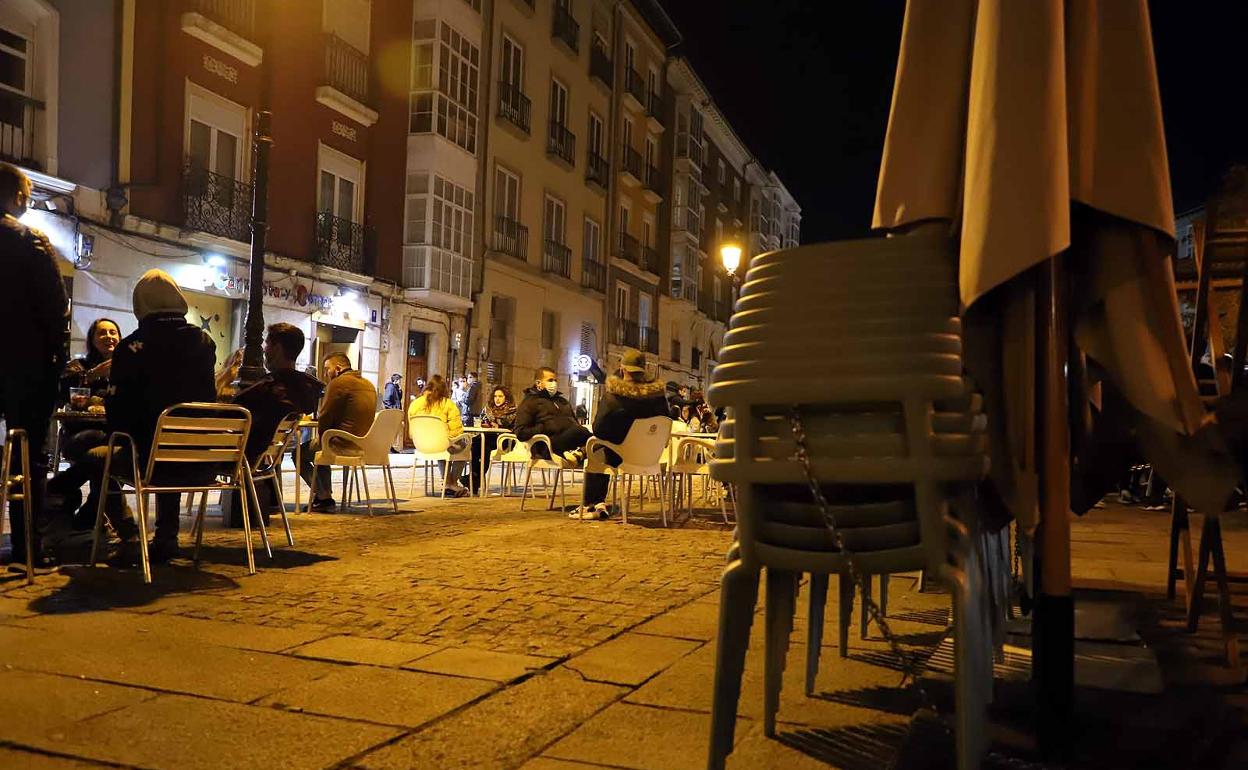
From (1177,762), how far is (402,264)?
69.2 ft

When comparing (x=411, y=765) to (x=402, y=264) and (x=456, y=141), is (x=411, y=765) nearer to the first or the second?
(x=402, y=264)

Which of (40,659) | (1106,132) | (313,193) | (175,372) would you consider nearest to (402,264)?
(313,193)

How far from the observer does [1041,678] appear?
238 cm

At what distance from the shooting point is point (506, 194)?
25781 millimetres

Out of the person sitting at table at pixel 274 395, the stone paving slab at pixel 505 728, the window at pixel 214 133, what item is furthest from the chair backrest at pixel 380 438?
the window at pixel 214 133

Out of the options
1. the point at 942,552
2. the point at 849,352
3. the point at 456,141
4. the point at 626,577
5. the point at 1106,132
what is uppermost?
the point at 456,141

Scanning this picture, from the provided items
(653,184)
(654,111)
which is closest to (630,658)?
(653,184)

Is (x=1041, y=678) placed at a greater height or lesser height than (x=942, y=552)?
lesser

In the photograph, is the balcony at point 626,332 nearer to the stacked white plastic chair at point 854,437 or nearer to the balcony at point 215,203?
the balcony at point 215,203

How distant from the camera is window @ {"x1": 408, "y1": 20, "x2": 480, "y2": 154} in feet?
72.5

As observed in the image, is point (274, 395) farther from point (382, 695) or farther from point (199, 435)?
point (382, 695)

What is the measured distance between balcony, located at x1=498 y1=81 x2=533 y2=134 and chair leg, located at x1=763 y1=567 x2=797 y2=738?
23.8m

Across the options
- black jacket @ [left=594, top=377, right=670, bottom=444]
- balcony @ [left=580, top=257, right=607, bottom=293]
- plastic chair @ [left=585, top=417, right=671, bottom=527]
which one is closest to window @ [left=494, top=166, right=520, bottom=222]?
balcony @ [left=580, top=257, right=607, bottom=293]

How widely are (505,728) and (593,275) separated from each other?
2892 centimetres
